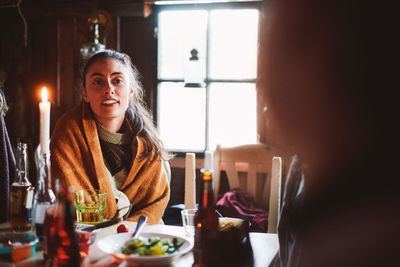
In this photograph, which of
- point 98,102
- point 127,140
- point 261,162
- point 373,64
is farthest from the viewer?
point 261,162

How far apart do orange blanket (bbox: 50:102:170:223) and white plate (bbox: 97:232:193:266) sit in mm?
565

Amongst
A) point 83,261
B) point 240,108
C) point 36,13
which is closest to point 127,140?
point 83,261

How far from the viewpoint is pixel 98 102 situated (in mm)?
1834

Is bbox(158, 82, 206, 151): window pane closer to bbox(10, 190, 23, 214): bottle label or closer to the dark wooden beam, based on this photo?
the dark wooden beam

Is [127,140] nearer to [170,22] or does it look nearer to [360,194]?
[360,194]

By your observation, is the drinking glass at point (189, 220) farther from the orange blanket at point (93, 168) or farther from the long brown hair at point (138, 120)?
the long brown hair at point (138, 120)

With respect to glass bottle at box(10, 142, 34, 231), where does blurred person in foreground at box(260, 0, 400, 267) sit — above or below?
above

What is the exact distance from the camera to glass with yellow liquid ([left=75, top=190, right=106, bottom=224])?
4.35 ft

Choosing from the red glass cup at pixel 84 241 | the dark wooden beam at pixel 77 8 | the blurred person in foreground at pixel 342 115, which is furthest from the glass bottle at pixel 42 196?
the dark wooden beam at pixel 77 8

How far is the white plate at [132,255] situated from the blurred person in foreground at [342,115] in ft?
1.06

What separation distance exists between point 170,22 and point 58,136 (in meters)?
1.92

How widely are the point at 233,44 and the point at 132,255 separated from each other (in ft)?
8.68

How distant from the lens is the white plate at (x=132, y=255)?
0.95m

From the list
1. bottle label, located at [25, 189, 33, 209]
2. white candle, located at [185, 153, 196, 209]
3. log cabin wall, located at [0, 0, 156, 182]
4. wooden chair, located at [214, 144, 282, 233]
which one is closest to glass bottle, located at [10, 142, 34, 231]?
bottle label, located at [25, 189, 33, 209]
